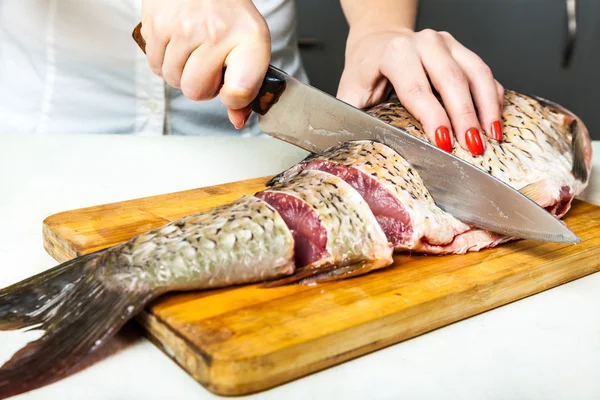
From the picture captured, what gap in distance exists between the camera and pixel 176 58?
1647 mm

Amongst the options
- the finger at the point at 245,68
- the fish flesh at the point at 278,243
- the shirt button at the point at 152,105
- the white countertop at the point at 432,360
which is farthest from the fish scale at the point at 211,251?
the shirt button at the point at 152,105

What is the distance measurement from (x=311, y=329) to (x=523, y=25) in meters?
4.12

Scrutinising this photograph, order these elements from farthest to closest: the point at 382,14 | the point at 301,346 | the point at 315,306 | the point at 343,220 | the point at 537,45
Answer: the point at 537,45 < the point at 382,14 < the point at 343,220 < the point at 315,306 < the point at 301,346

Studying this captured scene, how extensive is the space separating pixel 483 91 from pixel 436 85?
0.13 metres

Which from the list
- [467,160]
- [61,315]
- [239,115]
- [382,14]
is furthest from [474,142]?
[61,315]

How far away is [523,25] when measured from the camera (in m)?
4.84

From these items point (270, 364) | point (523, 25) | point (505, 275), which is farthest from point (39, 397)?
point (523, 25)

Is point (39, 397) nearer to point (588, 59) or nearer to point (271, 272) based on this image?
point (271, 272)

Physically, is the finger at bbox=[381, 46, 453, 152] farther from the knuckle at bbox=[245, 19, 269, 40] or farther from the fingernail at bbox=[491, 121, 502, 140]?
the knuckle at bbox=[245, 19, 269, 40]

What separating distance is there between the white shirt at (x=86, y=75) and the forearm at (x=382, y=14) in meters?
0.40

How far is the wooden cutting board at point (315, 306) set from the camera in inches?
47.7

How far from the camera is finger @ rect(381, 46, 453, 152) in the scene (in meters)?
1.85

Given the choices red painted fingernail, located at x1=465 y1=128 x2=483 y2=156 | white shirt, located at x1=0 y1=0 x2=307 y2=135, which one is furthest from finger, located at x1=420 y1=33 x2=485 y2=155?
white shirt, located at x1=0 y1=0 x2=307 y2=135

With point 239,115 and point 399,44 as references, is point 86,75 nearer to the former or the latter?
point 239,115
